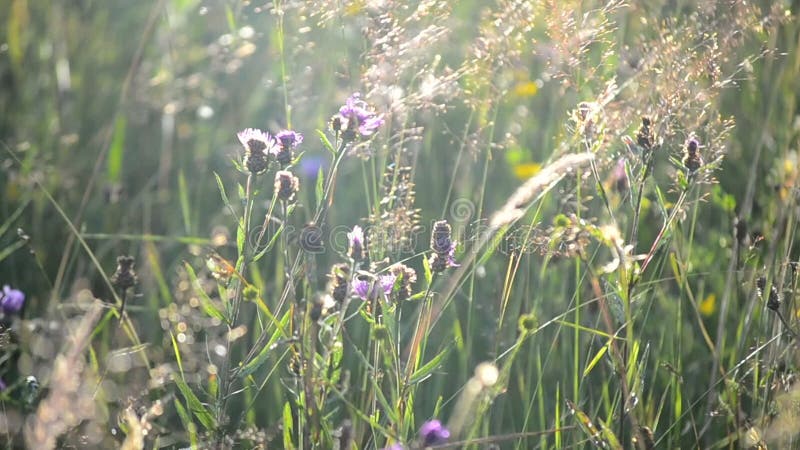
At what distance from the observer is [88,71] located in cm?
262

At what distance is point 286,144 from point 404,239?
0.21m

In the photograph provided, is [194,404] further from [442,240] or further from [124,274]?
[442,240]

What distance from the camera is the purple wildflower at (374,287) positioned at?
117 cm

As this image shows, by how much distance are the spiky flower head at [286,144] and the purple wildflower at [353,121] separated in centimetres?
6

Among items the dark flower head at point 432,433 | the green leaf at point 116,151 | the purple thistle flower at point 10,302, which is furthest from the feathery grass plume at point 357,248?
the green leaf at point 116,151

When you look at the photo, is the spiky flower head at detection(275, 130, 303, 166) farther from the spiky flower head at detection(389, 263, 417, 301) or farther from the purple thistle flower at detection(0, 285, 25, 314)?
the purple thistle flower at detection(0, 285, 25, 314)

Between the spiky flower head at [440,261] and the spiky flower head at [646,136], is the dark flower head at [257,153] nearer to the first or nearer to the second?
the spiky flower head at [440,261]

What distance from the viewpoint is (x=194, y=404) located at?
1.19 metres

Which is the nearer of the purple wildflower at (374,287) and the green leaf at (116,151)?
the purple wildflower at (374,287)

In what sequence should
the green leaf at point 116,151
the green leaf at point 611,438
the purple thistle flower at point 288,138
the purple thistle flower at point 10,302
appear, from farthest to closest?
the green leaf at point 116,151 < the purple thistle flower at point 10,302 < the purple thistle flower at point 288,138 < the green leaf at point 611,438

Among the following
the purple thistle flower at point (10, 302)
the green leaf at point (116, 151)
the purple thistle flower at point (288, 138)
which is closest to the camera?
the purple thistle flower at point (288, 138)

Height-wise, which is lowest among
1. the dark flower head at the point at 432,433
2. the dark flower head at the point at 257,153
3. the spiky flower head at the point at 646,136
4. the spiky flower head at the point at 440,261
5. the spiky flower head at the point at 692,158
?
the dark flower head at the point at 432,433

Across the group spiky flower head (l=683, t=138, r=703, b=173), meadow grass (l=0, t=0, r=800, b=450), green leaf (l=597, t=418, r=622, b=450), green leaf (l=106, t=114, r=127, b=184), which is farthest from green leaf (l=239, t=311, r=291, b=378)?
green leaf (l=106, t=114, r=127, b=184)

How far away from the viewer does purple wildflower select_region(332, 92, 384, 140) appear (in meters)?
1.26
